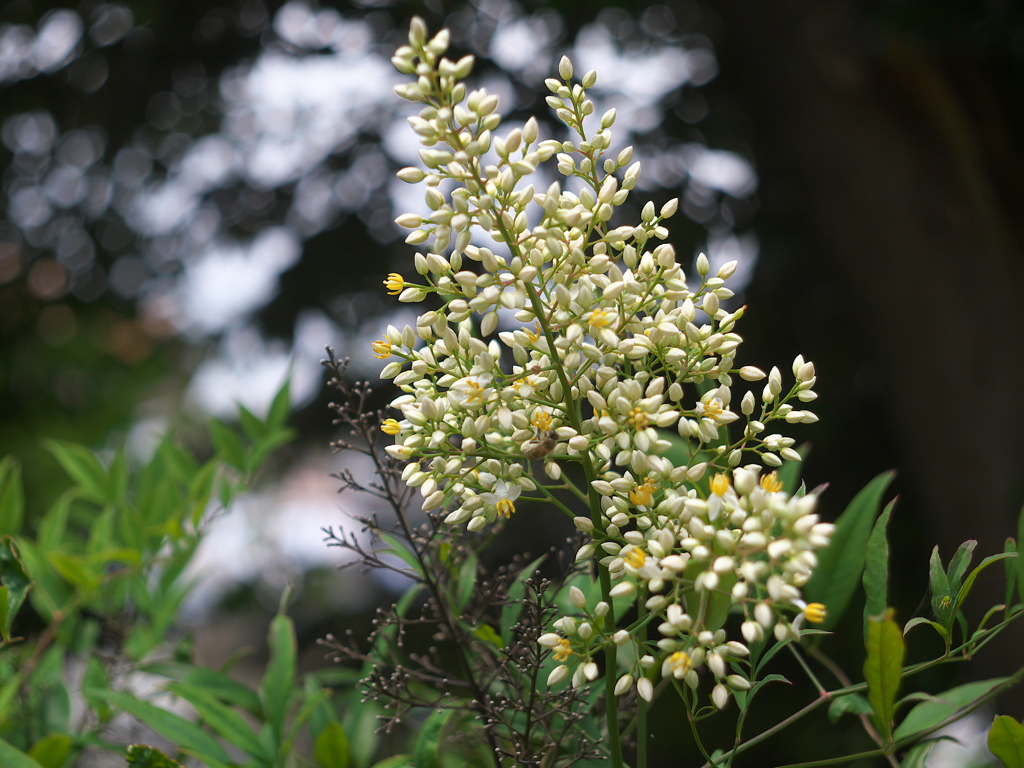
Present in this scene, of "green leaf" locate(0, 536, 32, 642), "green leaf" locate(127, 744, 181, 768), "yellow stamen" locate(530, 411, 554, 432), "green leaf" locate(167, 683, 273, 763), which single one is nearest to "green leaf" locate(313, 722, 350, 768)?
"green leaf" locate(167, 683, 273, 763)

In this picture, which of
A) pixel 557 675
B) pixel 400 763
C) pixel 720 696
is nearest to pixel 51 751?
pixel 400 763

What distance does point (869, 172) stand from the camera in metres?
1.84

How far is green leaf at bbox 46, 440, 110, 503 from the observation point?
0.99 metres

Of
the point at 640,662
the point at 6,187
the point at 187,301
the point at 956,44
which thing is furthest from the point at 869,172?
the point at 6,187

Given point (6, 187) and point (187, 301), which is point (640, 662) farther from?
point (6, 187)

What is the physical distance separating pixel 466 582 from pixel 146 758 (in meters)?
0.28

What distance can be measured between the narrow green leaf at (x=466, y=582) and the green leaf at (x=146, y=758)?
0.84ft

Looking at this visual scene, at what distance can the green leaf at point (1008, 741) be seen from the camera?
41 cm

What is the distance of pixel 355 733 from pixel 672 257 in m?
0.64

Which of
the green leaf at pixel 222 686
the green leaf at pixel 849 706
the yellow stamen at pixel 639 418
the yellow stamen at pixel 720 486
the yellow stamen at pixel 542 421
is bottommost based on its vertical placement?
the green leaf at pixel 222 686

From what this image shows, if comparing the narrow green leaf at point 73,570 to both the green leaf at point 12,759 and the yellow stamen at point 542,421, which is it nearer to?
the green leaf at point 12,759

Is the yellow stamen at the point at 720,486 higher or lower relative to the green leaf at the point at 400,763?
higher

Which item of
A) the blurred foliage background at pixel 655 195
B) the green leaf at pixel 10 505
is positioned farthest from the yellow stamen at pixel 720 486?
the blurred foliage background at pixel 655 195

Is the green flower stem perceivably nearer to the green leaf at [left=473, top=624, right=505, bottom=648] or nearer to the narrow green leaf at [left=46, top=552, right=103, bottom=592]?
the green leaf at [left=473, top=624, right=505, bottom=648]
